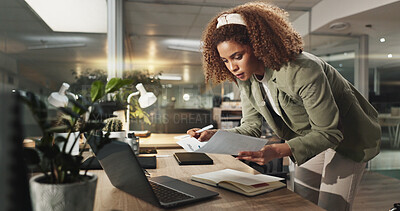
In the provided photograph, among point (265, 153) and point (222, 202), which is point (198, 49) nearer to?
point (265, 153)

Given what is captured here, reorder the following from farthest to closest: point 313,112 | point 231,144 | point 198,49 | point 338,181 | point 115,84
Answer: point 198,49, point 338,181, point 313,112, point 231,144, point 115,84

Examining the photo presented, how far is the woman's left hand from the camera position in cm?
103

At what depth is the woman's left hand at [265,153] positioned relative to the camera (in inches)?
40.4

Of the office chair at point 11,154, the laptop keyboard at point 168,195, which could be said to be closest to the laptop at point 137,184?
the laptop keyboard at point 168,195

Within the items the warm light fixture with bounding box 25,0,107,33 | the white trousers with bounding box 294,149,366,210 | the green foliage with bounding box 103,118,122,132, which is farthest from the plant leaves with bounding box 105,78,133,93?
the green foliage with bounding box 103,118,122,132

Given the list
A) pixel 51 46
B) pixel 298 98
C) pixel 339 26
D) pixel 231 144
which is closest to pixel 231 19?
pixel 298 98

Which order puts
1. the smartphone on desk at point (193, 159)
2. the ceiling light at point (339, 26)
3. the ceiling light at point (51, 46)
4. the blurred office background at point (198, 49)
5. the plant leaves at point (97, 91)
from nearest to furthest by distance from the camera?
the plant leaves at point (97, 91) < the ceiling light at point (51, 46) < the smartphone on desk at point (193, 159) < the blurred office background at point (198, 49) < the ceiling light at point (339, 26)

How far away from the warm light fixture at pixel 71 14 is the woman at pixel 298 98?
0.67 m

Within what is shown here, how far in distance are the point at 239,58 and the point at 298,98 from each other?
0.29 m

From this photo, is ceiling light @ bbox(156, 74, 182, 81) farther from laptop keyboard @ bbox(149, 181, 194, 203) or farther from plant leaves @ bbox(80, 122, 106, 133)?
plant leaves @ bbox(80, 122, 106, 133)

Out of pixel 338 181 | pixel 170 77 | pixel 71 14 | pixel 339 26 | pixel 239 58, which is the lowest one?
pixel 338 181

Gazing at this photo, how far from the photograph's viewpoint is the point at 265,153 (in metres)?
1.07

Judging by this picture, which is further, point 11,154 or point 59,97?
point 59,97

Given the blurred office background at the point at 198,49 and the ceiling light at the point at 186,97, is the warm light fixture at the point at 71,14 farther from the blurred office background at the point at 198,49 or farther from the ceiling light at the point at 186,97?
the ceiling light at the point at 186,97
